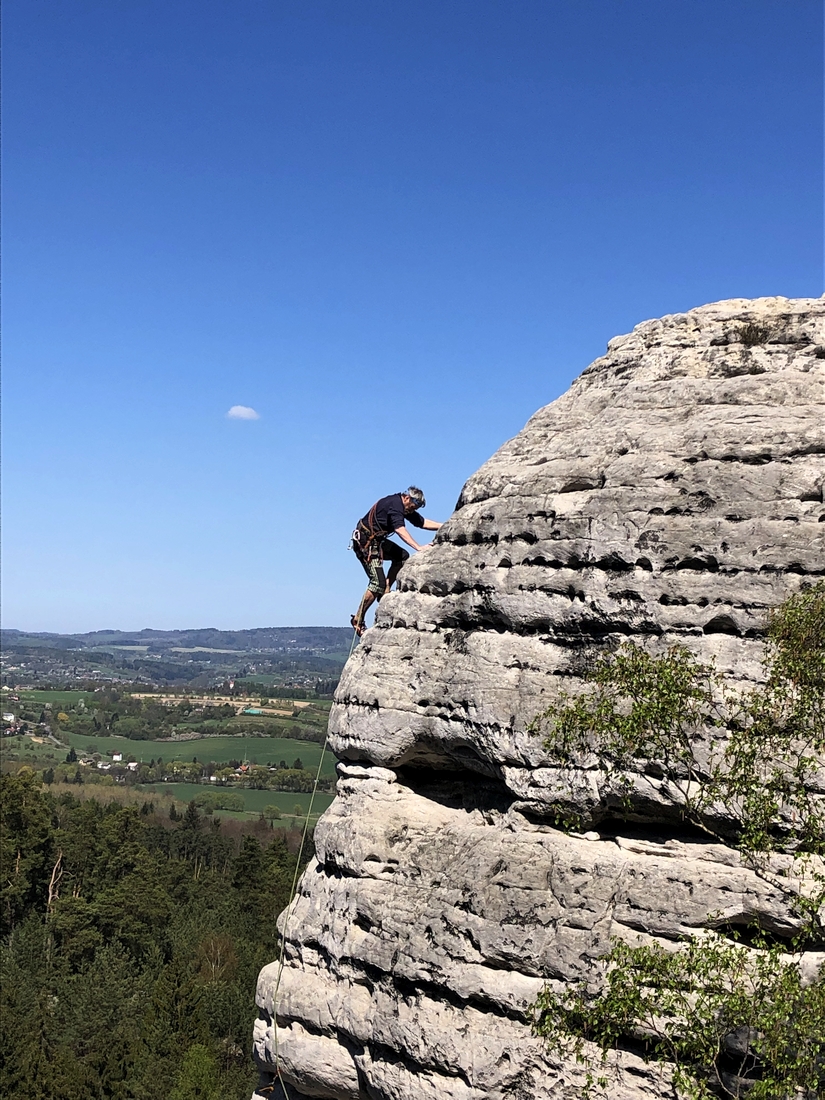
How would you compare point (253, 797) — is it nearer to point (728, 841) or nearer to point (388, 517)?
point (388, 517)

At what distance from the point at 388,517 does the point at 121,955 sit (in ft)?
147

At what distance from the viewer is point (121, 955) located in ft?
171

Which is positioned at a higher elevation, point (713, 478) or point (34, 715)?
point (713, 478)

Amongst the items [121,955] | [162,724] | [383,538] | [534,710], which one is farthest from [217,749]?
[534,710]

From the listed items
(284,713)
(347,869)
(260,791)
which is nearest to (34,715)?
(284,713)

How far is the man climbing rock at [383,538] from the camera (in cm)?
1650

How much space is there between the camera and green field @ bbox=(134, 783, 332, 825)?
114312 mm

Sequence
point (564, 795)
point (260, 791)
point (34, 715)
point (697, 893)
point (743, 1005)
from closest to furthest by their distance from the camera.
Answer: point (743, 1005)
point (697, 893)
point (564, 795)
point (260, 791)
point (34, 715)

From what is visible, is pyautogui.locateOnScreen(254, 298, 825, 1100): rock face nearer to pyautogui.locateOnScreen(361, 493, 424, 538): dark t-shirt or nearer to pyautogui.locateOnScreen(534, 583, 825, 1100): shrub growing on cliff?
pyautogui.locateOnScreen(534, 583, 825, 1100): shrub growing on cliff

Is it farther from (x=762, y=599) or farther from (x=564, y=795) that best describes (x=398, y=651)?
(x=762, y=599)

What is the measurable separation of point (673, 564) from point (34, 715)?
199429 millimetres

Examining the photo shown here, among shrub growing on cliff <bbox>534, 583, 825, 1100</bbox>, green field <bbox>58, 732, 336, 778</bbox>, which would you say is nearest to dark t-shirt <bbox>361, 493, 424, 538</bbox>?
shrub growing on cliff <bbox>534, 583, 825, 1100</bbox>

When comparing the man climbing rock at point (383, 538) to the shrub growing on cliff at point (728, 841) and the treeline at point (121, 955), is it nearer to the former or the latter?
the shrub growing on cliff at point (728, 841)

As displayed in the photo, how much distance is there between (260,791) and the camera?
429 ft
